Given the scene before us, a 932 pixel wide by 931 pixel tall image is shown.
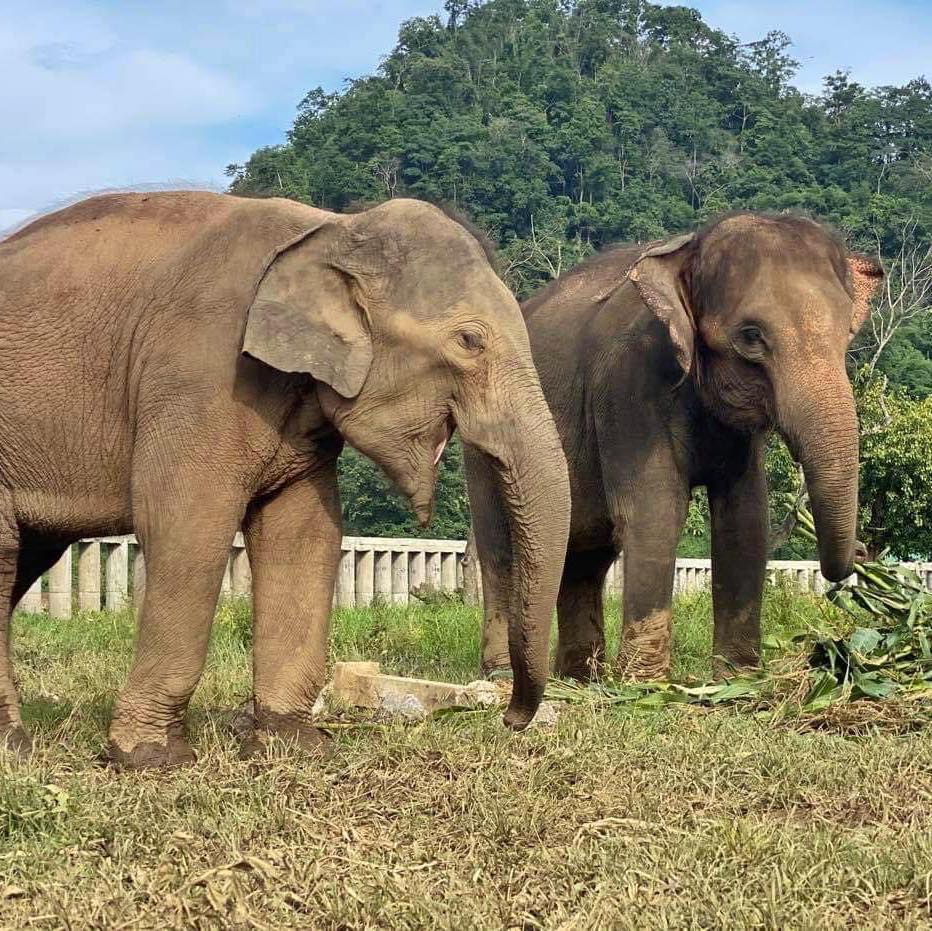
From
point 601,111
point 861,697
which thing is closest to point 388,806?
point 861,697

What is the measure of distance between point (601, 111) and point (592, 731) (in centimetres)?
8526

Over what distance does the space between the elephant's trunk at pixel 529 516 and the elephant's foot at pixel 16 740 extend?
5.67 ft

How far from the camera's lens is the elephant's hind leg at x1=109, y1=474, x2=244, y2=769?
5.48m

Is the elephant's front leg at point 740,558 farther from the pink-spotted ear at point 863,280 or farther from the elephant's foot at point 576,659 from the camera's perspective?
the elephant's foot at point 576,659

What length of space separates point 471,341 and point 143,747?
1.85 metres

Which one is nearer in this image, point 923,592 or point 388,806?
point 388,806

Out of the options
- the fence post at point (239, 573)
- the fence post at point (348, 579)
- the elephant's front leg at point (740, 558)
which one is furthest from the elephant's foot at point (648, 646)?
the fence post at point (348, 579)

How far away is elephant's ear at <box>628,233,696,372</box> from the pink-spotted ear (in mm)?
958

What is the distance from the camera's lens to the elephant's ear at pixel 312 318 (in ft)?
17.9

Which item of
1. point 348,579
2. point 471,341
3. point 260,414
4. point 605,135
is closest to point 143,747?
point 260,414

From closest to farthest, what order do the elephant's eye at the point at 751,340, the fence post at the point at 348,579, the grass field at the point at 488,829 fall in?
the grass field at the point at 488,829, the elephant's eye at the point at 751,340, the fence post at the point at 348,579

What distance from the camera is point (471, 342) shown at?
5.46 meters

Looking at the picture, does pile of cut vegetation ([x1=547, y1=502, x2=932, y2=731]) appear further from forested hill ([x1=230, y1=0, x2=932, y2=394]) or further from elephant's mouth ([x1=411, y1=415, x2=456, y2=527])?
forested hill ([x1=230, y1=0, x2=932, y2=394])

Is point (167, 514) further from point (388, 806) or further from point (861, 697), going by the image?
point (861, 697)
